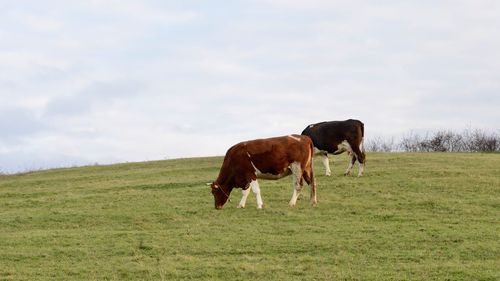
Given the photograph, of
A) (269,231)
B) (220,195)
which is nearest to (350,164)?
(220,195)

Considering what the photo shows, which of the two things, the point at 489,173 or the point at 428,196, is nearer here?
the point at 428,196

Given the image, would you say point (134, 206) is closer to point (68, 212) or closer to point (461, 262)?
point (68, 212)

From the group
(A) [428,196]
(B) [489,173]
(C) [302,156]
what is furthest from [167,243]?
(B) [489,173]

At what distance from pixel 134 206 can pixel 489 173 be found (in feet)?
45.4

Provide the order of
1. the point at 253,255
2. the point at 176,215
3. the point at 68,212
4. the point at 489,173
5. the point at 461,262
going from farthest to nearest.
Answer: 1. the point at 489,173
2. the point at 68,212
3. the point at 176,215
4. the point at 253,255
5. the point at 461,262

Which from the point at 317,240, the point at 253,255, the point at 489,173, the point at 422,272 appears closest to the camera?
the point at 422,272

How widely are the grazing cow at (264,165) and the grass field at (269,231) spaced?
598 millimetres

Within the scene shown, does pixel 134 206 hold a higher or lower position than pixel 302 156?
lower

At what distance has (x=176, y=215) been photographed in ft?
62.8

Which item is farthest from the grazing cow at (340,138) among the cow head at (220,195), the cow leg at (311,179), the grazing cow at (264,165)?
the cow head at (220,195)

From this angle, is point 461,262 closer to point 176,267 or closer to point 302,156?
point 176,267

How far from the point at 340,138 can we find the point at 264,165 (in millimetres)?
6167

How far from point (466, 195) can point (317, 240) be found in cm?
779

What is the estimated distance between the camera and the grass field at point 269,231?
1316 cm
